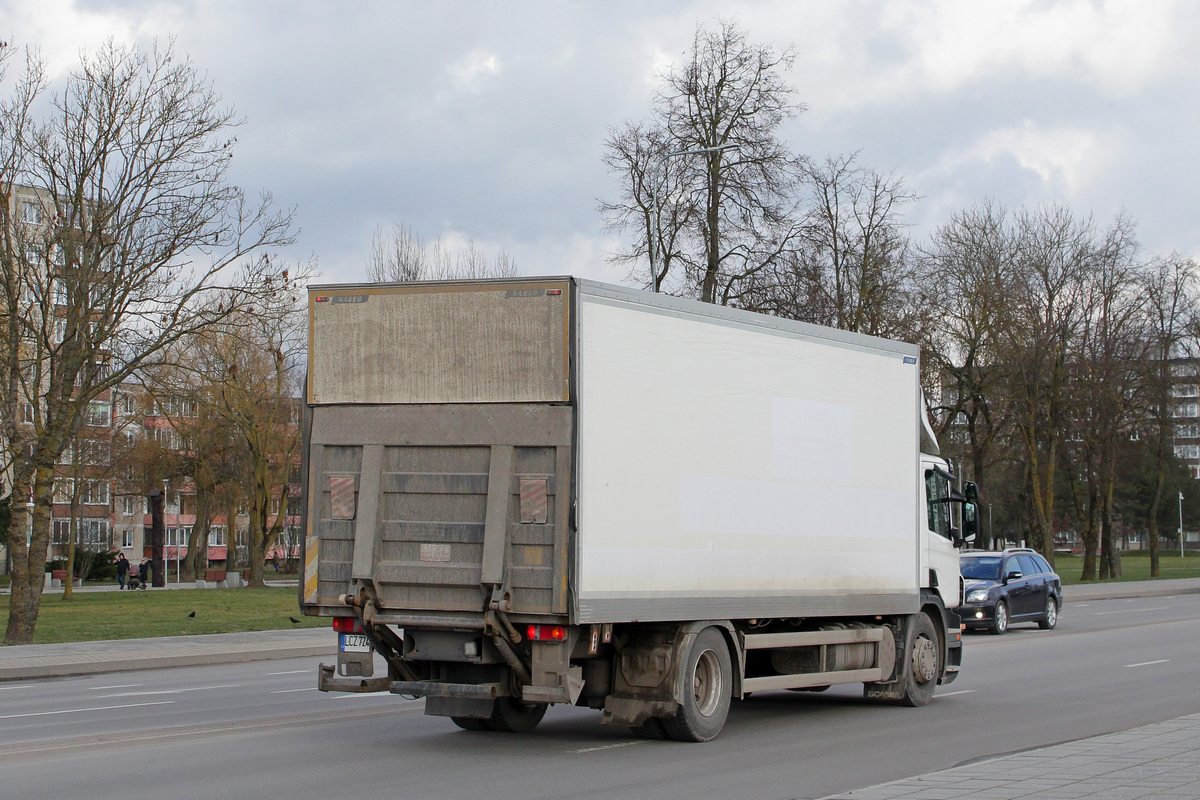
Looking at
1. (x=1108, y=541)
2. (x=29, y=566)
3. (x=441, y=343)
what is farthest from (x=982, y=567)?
(x=1108, y=541)

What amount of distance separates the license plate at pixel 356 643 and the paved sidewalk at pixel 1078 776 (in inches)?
162

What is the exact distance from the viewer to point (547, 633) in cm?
934

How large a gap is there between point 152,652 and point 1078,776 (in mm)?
16227

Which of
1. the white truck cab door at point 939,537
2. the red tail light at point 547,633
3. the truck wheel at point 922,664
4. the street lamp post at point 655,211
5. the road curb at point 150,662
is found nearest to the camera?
the red tail light at point 547,633

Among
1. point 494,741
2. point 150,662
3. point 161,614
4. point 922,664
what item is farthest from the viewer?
point 161,614

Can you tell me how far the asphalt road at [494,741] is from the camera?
338 inches

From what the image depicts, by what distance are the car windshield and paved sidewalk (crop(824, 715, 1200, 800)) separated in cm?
1567

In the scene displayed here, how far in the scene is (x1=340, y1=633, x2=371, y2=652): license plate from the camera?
33.2ft

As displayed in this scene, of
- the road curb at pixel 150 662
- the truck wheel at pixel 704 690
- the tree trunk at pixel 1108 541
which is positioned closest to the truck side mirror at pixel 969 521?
the truck wheel at pixel 704 690

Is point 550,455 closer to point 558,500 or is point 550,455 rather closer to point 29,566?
point 558,500

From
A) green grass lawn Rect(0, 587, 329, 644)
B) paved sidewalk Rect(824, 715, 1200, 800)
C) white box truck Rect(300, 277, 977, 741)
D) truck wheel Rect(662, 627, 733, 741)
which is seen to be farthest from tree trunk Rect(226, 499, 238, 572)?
paved sidewalk Rect(824, 715, 1200, 800)

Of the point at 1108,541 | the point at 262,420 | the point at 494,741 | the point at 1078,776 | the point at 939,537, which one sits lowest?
the point at 494,741

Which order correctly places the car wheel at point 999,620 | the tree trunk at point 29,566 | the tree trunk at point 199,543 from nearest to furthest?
the tree trunk at point 29,566, the car wheel at point 999,620, the tree trunk at point 199,543

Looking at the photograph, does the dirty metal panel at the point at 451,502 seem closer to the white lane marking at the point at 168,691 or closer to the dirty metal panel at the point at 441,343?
the dirty metal panel at the point at 441,343
